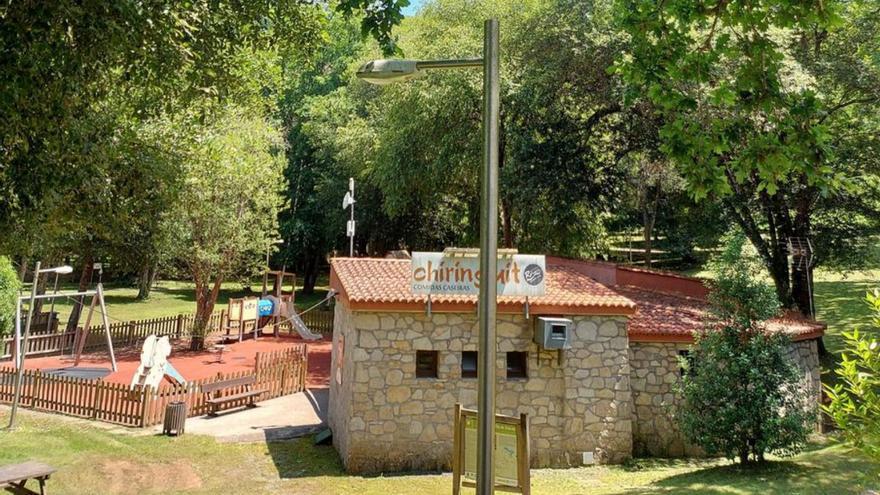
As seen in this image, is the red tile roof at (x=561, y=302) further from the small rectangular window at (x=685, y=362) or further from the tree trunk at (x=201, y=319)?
the tree trunk at (x=201, y=319)

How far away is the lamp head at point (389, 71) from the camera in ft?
14.7

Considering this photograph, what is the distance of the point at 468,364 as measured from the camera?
37.2 feet

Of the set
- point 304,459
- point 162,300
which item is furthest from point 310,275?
point 304,459

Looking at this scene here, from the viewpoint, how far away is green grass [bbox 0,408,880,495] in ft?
30.9

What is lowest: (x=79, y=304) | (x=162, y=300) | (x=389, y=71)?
(x=162, y=300)

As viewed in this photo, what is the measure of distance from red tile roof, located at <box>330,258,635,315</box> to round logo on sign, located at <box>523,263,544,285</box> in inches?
15.7

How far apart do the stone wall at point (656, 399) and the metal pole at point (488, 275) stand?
28.9 feet

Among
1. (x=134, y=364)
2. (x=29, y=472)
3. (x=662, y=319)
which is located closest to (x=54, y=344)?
(x=134, y=364)

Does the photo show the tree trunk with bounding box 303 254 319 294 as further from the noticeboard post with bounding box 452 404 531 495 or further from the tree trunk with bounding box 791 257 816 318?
the noticeboard post with bounding box 452 404 531 495

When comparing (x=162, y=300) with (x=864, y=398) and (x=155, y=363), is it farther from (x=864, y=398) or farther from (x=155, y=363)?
(x=864, y=398)

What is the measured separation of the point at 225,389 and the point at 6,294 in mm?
5919

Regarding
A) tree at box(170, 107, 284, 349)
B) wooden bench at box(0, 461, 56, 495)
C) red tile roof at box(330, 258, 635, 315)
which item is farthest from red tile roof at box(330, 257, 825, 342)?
tree at box(170, 107, 284, 349)

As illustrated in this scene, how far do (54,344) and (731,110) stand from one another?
23.7m

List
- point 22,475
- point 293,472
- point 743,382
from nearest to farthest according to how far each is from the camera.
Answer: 1. point 22,475
2. point 743,382
3. point 293,472
